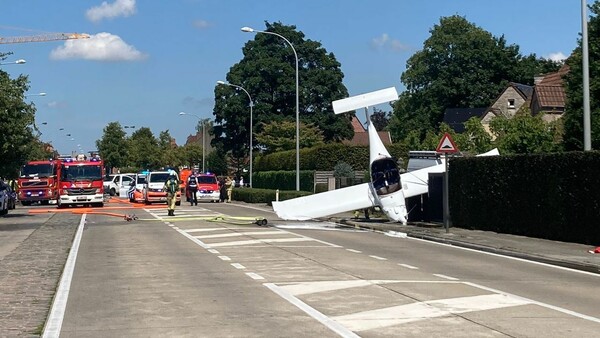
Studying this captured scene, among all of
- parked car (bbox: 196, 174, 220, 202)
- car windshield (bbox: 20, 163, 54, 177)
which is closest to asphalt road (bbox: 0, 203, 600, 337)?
car windshield (bbox: 20, 163, 54, 177)

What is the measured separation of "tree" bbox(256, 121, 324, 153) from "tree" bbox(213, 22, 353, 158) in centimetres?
175

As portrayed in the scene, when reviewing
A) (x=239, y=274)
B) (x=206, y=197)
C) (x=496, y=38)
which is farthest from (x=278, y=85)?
(x=239, y=274)

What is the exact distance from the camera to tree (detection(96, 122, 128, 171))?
4537 inches

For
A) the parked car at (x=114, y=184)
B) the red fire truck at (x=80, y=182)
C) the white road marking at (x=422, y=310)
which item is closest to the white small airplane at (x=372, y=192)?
the white road marking at (x=422, y=310)

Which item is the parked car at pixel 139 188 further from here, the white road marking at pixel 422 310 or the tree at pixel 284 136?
the white road marking at pixel 422 310

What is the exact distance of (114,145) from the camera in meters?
116

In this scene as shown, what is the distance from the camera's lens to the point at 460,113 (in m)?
88.0

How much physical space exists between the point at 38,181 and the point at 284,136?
79.0 ft

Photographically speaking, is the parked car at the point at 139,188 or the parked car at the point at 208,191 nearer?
the parked car at the point at 139,188

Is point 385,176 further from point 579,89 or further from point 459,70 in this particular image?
point 459,70

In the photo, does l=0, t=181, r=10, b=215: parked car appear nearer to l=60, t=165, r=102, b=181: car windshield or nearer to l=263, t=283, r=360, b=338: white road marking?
l=60, t=165, r=102, b=181: car windshield

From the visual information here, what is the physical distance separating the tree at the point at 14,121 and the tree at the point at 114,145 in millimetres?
75348

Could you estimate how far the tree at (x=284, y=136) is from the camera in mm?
71875

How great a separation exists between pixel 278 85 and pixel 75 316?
6637 centimetres
